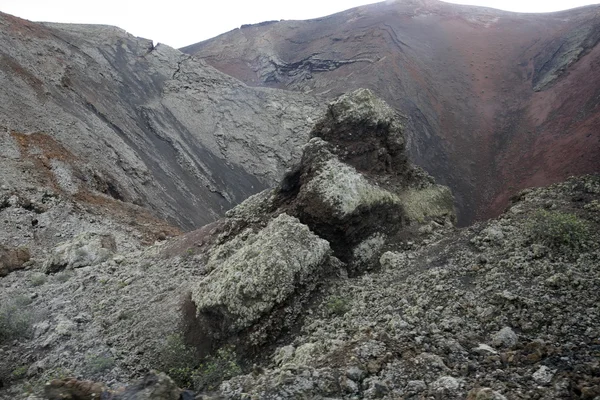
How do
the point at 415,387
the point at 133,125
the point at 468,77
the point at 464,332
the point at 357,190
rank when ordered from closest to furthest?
1. the point at 415,387
2. the point at 464,332
3. the point at 357,190
4. the point at 133,125
5. the point at 468,77

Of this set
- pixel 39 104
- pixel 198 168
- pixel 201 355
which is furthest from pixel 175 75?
pixel 201 355

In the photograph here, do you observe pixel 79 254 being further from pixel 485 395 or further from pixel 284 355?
pixel 485 395

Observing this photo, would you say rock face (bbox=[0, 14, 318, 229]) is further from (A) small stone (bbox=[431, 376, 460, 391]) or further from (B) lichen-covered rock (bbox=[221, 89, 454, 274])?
(A) small stone (bbox=[431, 376, 460, 391])

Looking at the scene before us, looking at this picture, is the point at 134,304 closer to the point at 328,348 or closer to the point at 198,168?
the point at 328,348

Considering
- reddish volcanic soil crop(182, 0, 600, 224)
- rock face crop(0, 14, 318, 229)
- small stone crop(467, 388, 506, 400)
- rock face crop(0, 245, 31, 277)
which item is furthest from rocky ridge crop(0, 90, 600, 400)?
reddish volcanic soil crop(182, 0, 600, 224)

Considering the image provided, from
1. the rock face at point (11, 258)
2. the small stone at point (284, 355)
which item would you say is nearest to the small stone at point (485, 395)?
the small stone at point (284, 355)

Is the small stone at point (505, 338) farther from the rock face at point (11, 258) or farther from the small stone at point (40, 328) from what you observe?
the rock face at point (11, 258)

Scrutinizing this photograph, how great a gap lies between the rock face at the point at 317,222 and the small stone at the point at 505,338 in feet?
11.1

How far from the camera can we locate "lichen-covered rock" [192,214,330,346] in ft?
23.4

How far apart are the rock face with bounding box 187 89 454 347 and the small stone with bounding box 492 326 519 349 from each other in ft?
11.1

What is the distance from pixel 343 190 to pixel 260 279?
127 inches

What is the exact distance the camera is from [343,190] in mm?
9547

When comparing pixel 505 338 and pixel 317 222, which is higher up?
pixel 317 222

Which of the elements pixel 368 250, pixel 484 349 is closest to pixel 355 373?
pixel 484 349
